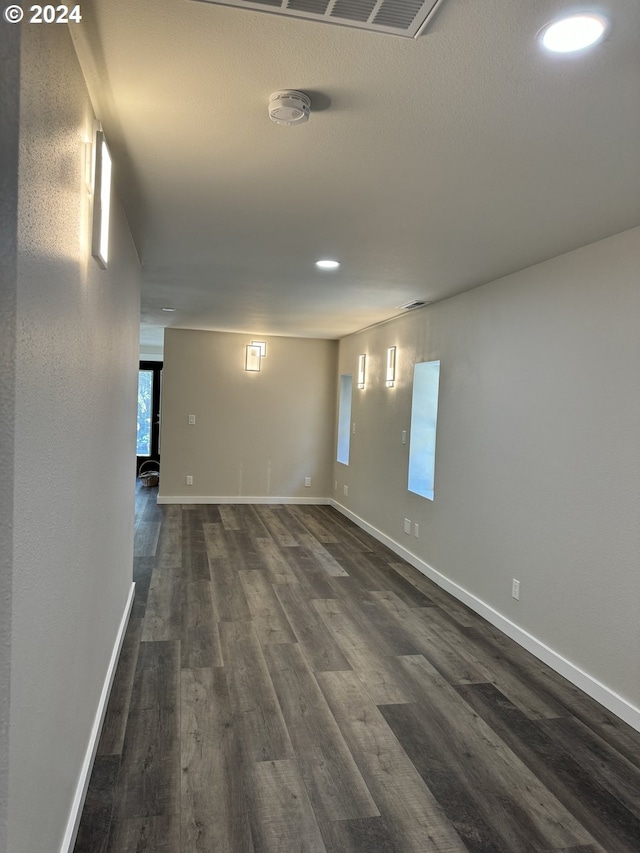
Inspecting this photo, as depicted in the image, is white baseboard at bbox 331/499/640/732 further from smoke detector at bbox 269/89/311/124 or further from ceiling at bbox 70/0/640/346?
smoke detector at bbox 269/89/311/124

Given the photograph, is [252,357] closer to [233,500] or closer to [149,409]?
[233,500]

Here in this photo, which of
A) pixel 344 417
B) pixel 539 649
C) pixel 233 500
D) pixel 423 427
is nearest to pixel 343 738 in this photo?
pixel 539 649

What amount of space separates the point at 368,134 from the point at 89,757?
2.46 metres

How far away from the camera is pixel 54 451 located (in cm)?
142

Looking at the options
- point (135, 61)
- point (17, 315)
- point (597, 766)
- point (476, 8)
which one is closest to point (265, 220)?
point (135, 61)

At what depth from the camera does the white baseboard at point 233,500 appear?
7.96 m

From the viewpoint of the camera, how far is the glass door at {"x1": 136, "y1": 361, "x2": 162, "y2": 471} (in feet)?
37.6

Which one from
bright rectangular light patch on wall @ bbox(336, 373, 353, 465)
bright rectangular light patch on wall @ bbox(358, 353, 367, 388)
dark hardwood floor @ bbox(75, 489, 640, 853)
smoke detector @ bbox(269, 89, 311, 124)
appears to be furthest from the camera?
bright rectangular light patch on wall @ bbox(336, 373, 353, 465)

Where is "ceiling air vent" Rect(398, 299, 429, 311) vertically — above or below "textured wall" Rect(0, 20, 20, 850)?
above

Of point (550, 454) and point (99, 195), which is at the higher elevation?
point (99, 195)

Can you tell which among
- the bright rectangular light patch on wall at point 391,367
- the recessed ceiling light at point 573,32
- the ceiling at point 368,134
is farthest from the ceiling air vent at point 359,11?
the bright rectangular light patch on wall at point 391,367

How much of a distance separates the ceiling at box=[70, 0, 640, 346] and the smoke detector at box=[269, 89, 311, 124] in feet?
0.12

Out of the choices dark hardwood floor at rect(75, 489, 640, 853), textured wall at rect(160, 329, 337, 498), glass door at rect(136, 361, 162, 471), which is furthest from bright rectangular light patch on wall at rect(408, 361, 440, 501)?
glass door at rect(136, 361, 162, 471)

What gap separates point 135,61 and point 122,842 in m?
2.38
